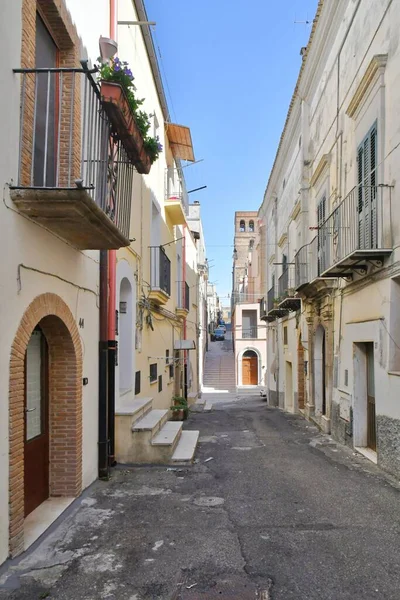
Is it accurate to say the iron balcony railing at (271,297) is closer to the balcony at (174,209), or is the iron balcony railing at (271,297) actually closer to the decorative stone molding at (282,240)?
the decorative stone molding at (282,240)

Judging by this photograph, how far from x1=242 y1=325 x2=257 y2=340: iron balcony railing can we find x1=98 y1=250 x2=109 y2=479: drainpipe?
31128 mm

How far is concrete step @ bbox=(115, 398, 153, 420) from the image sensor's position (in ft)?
24.7

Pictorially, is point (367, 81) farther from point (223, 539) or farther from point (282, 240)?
point (282, 240)

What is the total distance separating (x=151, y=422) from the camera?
8.12 meters

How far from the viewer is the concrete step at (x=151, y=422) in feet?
24.8

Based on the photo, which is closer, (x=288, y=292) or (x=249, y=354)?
(x=288, y=292)

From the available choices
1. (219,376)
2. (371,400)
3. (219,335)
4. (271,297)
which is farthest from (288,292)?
(219,335)

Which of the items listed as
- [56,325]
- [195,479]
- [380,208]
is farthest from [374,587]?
[380,208]

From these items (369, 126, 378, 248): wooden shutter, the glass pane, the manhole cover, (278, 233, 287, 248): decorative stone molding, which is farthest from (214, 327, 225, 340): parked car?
the glass pane

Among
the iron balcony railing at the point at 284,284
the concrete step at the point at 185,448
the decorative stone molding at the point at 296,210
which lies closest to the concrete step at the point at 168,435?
the concrete step at the point at 185,448

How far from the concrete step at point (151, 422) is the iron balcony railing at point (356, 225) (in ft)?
13.6

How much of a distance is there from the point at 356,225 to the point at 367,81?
2372mm

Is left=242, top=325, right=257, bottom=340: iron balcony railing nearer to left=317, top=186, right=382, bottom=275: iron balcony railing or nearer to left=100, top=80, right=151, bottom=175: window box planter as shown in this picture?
left=317, top=186, right=382, bottom=275: iron balcony railing

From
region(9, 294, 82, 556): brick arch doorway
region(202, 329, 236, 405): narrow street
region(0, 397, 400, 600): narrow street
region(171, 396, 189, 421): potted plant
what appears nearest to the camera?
region(0, 397, 400, 600): narrow street
